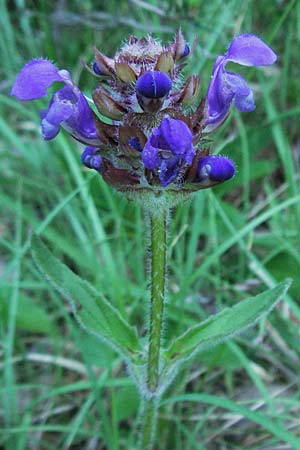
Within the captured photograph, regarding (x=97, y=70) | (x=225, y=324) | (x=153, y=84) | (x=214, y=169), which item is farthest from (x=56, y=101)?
(x=225, y=324)

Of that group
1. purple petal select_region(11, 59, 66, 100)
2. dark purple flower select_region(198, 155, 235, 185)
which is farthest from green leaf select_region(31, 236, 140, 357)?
dark purple flower select_region(198, 155, 235, 185)

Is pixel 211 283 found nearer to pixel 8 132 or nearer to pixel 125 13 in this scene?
pixel 8 132

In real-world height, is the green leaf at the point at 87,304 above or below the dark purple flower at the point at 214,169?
→ below

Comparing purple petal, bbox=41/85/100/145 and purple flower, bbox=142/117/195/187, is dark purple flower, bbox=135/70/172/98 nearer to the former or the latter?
purple flower, bbox=142/117/195/187

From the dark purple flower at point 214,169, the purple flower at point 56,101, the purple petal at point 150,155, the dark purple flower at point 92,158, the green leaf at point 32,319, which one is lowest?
the green leaf at point 32,319

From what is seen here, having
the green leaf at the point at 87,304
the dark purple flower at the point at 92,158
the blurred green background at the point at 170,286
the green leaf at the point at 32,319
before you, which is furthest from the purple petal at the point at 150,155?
the green leaf at the point at 32,319

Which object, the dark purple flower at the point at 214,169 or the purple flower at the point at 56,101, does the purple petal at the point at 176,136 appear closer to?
the dark purple flower at the point at 214,169
